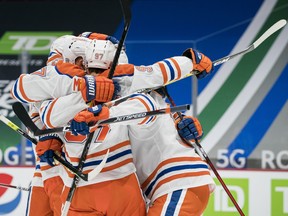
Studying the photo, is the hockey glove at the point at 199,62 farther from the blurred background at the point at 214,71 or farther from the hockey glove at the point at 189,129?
the blurred background at the point at 214,71

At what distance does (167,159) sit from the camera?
2516 mm

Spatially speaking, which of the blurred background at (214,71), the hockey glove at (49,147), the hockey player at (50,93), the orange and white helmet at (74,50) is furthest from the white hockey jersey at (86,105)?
the blurred background at (214,71)

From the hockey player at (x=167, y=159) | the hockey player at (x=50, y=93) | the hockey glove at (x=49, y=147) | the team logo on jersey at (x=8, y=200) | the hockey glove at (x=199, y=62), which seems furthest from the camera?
the team logo on jersey at (x=8, y=200)

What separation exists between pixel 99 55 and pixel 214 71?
2583 millimetres

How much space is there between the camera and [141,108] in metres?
2.31

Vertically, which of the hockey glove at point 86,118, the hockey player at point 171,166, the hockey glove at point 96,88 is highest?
the hockey glove at point 96,88

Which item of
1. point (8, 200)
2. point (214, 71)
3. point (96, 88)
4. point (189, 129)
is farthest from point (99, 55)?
point (214, 71)

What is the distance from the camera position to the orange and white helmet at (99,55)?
8.06ft

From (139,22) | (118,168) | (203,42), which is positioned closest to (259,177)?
(203,42)

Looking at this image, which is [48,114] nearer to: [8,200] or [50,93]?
[50,93]

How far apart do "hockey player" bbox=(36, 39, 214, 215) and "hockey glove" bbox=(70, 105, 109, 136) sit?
206 mm

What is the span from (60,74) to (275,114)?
2.57 m

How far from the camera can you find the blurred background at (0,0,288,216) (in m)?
4.30

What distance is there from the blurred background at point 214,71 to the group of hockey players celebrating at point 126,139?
165 cm
